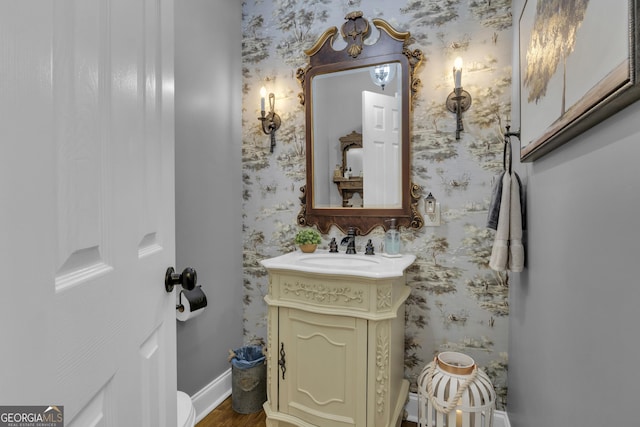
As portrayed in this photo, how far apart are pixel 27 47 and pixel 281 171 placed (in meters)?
1.92

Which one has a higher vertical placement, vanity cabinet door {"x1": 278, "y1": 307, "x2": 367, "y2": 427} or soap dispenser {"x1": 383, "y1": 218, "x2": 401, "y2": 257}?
soap dispenser {"x1": 383, "y1": 218, "x2": 401, "y2": 257}

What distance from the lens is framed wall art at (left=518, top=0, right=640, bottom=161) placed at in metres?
0.51

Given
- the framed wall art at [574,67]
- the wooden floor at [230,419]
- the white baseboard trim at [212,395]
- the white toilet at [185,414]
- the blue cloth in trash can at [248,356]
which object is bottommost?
the wooden floor at [230,419]

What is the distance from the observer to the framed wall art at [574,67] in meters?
0.51

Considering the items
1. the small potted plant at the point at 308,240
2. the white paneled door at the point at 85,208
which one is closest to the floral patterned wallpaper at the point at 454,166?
the small potted plant at the point at 308,240

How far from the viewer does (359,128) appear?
206 cm

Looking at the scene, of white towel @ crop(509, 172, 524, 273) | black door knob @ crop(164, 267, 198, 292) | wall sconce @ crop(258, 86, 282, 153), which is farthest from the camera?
wall sconce @ crop(258, 86, 282, 153)

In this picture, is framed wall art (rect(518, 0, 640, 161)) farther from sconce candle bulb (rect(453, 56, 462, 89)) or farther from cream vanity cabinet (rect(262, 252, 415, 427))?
cream vanity cabinet (rect(262, 252, 415, 427))

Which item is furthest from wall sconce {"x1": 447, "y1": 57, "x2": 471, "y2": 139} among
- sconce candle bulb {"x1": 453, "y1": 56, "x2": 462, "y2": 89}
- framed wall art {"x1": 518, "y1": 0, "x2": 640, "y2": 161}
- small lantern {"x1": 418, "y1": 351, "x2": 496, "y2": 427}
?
small lantern {"x1": 418, "y1": 351, "x2": 496, "y2": 427}

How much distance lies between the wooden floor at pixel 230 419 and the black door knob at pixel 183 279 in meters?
1.47

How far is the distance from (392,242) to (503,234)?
2.23ft

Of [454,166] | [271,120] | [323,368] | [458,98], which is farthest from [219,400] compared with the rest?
[458,98]

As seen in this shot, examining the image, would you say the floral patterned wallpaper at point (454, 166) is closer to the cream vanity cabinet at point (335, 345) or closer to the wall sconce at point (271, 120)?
the cream vanity cabinet at point (335, 345)

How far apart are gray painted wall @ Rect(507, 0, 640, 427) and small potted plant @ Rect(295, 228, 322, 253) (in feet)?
3.87
